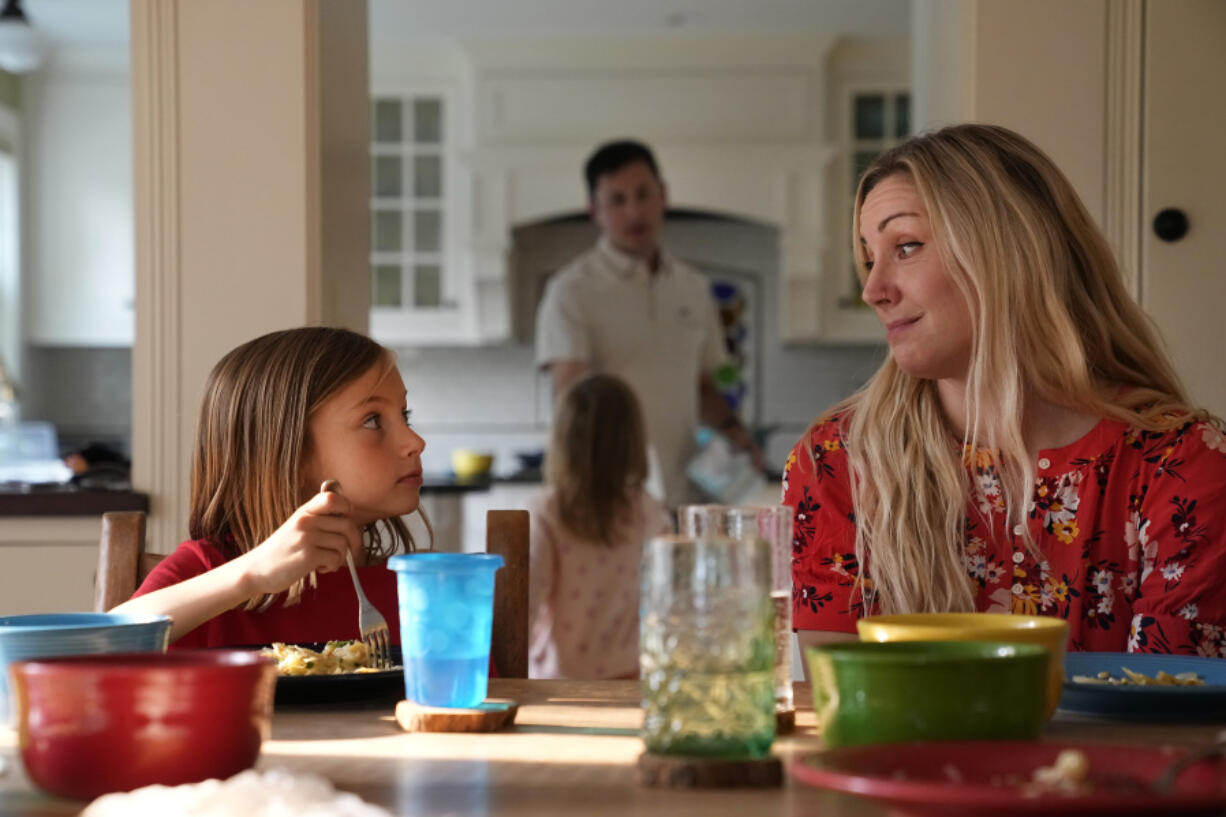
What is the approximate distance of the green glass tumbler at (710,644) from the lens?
851mm

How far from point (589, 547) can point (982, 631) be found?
2328 mm

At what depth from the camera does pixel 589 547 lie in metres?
3.30

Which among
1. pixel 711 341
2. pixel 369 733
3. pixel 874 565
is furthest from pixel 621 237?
pixel 369 733

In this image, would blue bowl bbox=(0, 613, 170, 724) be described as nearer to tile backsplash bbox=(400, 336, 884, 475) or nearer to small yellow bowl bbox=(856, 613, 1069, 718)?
small yellow bowl bbox=(856, 613, 1069, 718)

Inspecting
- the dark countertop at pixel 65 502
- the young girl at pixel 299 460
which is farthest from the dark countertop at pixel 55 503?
the young girl at pixel 299 460

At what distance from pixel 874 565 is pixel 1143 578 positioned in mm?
290

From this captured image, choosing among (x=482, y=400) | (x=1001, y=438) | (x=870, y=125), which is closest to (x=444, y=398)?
(x=482, y=400)

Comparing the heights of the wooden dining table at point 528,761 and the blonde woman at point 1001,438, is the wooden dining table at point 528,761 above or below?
below

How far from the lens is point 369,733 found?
104cm

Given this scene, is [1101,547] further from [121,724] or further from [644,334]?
[644,334]

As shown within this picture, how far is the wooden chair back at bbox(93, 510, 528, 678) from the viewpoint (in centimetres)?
152

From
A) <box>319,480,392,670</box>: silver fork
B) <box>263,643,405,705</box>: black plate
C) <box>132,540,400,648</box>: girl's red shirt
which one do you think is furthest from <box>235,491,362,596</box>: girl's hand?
<box>132,540,400,648</box>: girl's red shirt

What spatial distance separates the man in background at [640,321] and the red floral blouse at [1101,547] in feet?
7.96

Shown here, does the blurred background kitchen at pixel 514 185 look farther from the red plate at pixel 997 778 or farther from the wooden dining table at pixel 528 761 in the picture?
the red plate at pixel 997 778
